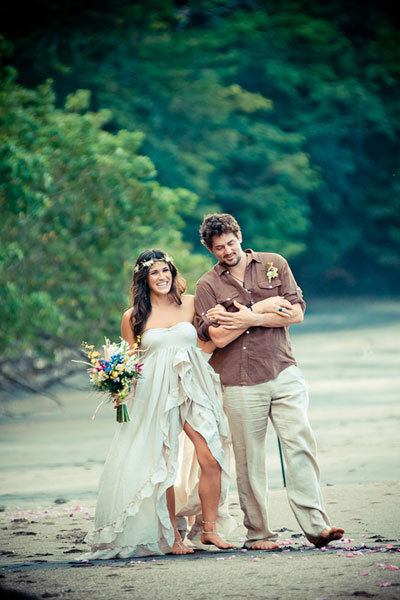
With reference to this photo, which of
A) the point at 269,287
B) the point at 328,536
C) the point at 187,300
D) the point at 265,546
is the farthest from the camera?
the point at 187,300

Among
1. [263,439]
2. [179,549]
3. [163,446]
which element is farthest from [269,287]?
[179,549]

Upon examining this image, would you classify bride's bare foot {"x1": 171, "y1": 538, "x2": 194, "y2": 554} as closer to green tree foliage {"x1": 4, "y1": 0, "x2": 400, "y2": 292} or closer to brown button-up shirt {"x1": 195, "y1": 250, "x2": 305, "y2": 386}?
brown button-up shirt {"x1": 195, "y1": 250, "x2": 305, "y2": 386}

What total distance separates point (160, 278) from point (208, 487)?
1342 millimetres

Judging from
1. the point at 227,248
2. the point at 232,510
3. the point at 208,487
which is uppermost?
the point at 227,248

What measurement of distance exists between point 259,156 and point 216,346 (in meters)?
35.7

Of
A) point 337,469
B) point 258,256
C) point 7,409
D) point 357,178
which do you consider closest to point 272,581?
point 258,256

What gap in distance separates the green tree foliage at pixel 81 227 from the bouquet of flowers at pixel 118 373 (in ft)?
32.5

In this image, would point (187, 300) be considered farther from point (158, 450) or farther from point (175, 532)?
point (175, 532)

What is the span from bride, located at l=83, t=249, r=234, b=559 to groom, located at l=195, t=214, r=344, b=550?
0.49 ft

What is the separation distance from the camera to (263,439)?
671 centimetres

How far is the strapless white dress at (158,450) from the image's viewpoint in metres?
6.57

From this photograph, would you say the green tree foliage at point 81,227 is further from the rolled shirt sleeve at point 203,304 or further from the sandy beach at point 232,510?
the rolled shirt sleeve at point 203,304

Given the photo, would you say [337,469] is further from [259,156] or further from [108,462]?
[259,156]

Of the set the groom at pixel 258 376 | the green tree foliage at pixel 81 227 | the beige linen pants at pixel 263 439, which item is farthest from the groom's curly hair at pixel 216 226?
the green tree foliage at pixel 81 227
